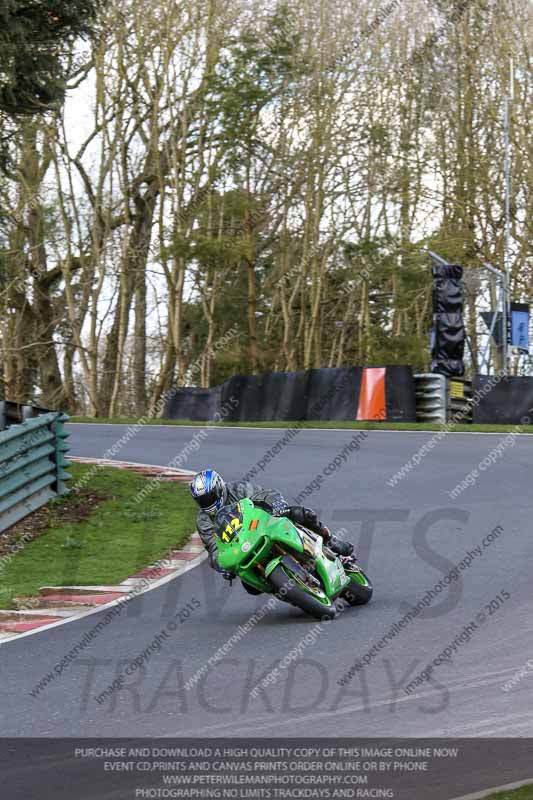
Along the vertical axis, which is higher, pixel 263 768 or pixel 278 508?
pixel 278 508

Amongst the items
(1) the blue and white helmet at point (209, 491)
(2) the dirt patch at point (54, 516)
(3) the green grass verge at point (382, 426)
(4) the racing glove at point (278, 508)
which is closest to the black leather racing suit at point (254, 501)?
(4) the racing glove at point (278, 508)

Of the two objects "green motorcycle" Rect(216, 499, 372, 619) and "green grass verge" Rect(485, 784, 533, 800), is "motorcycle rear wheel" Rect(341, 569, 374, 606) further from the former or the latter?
"green grass verge" Rect(485, 784, 533, 800)

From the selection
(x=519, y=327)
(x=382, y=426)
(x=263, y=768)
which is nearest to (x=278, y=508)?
(x=263, y=768)

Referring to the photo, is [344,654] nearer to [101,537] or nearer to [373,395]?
[101,537]

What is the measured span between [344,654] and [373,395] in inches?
807

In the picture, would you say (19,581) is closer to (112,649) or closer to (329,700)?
(112,649)

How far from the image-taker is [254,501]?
9297 millimetres

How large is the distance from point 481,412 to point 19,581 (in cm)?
1819

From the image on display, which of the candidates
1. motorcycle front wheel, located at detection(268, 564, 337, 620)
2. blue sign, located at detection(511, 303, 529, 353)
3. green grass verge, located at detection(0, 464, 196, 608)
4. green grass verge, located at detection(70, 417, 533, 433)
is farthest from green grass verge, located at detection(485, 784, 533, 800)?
blue sign, located at detection(511, 303, 529, 353)

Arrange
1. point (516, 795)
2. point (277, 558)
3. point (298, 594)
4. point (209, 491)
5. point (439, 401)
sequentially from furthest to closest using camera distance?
point (439, 401) < point (209, 491) < point (277, 558) < point (298, 594) < point (516, 795)

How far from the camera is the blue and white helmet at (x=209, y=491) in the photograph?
9.27 meters

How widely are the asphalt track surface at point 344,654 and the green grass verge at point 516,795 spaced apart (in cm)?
120

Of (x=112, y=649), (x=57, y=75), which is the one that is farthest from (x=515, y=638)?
(x=57, y=75)

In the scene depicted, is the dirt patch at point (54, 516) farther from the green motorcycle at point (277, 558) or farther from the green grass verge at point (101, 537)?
the green motorcycle at point (277, 558)
